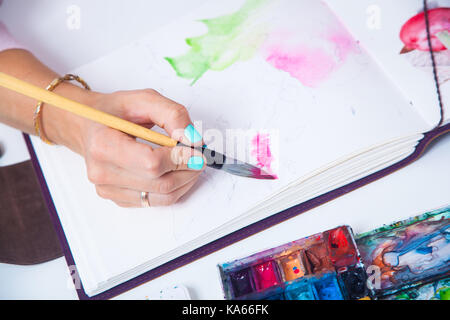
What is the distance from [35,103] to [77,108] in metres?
0.24

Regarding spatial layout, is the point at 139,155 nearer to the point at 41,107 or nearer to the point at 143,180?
the point at 143,180

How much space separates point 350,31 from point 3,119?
68 cm

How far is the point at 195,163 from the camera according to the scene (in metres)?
0.54

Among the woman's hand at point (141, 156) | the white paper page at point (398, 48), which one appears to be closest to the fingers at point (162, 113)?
the woman's hand at point (141, 156)

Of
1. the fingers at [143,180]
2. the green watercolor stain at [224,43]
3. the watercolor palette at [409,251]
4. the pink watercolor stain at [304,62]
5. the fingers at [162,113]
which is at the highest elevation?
the green watercolor stain at [224,43]

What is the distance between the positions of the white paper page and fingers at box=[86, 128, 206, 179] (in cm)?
35

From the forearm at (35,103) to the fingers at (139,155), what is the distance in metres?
0.10

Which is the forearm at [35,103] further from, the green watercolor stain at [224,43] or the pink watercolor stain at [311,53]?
the pink watercolor stain at [311,53]

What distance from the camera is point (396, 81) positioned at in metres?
0.61

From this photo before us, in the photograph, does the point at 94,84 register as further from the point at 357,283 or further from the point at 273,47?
the point at 357,283

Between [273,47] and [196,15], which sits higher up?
[196,15]

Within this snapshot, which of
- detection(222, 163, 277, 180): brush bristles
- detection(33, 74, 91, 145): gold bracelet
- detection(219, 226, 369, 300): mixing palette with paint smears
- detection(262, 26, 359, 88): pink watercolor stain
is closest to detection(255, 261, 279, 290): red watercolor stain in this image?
detection(219, 226, 369, 300): mixing palette with paint smears

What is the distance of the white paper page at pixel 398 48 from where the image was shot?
1.92ft

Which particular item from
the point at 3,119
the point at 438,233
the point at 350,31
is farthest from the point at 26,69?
the point at 438,233
